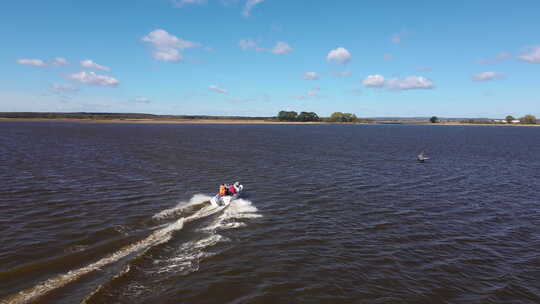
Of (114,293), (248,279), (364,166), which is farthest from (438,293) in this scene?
(364,166)

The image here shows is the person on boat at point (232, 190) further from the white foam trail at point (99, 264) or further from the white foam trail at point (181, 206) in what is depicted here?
the white foam trail at point (99, 264)

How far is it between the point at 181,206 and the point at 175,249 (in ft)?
27.9

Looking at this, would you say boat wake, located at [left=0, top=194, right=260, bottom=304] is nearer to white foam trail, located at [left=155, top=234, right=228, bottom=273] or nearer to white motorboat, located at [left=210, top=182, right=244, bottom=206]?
white foam trail, located at [left=155, top=234, right=228, bottom=273]

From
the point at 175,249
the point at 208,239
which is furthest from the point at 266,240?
the point at 175,249

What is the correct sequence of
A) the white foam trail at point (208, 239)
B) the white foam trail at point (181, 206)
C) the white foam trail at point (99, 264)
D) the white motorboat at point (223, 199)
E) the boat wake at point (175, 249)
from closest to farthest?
the white foam trail at point (99, 264) < the boat wake at point (175, 249) < the white foam trail at point (208, 239) < the white foam trail at point (181, 206) < the white motorboat at point (223, 199)

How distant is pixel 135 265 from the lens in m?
15.8

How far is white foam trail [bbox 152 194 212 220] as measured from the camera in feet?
77.0

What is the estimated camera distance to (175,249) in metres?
17.9

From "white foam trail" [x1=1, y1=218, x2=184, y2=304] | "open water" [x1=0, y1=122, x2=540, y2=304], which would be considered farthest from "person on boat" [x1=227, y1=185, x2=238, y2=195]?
"white foam trail" [x1=1, y1=218, x2=184, y2=304]

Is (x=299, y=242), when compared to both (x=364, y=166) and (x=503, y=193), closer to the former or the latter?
(x=503, y=193)

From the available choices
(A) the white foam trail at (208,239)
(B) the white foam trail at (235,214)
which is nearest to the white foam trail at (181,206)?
(A) the white foam trail at (208,239)

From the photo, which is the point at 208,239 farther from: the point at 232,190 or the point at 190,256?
the point at 232,190

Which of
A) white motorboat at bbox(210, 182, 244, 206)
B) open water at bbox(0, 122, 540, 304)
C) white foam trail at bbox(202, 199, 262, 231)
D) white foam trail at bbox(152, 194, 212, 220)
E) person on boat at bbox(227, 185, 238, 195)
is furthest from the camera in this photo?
person on boat at bbox(227, 185, 238, 195)

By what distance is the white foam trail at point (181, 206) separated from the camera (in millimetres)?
23469
